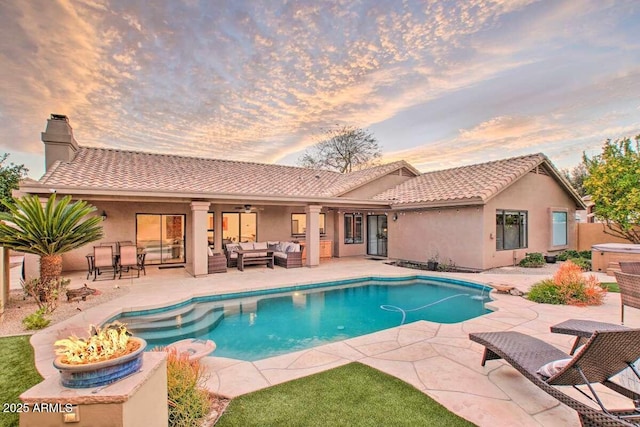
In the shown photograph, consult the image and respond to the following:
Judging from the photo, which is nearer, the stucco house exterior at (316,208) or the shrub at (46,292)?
the shrub at (46,292)

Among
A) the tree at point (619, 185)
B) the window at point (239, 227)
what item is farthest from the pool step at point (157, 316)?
the tree at point (619, 185)

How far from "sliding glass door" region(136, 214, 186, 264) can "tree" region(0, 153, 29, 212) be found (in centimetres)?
1506

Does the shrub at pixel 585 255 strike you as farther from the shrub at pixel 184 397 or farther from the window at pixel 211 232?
the shrub at pixel 184 397

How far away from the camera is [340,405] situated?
11.3ft

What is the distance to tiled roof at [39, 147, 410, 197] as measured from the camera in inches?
452

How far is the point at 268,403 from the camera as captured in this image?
11.5 ft

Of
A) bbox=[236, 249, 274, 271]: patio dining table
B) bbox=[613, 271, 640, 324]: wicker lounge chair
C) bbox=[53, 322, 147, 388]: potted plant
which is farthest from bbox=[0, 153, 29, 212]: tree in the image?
bbox=[613, 271, 640, 324]: wicker lounge chair

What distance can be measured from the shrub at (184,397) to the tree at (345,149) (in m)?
29.1

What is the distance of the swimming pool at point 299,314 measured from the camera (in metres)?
6.52

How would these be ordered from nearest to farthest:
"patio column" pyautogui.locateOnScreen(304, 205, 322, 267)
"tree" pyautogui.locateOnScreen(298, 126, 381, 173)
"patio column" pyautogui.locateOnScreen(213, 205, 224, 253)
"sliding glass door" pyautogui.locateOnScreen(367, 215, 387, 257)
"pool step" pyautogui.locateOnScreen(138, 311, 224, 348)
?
"pool step" pyautogui.locateOnScreen(138, 311, 224, 348) → "patio column" pyautogui.locateOnScreen(304, 205, 322, 267) → "patio column" pyautogui.locateOnScreen(213, 205, 224, 253) → "sliding glass door" pyautogui.locateOnScreen(367, 215, 387, 257) → "tree" pyautogui.locateOnScreen(298, 126, 381, 173)

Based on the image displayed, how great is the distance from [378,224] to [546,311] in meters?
10.9

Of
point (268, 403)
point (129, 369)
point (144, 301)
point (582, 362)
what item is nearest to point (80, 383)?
point (129, 369)

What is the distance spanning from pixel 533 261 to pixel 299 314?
10.8 m

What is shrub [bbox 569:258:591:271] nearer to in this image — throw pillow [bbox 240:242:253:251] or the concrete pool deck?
the concrete pool deck
